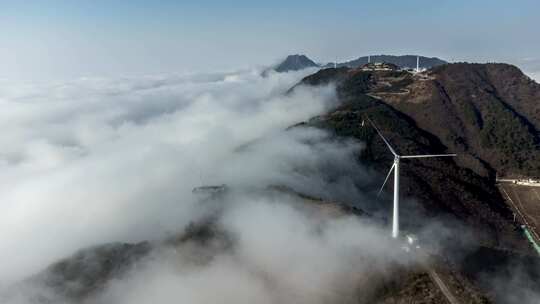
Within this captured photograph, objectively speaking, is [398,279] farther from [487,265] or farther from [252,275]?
[487,265]

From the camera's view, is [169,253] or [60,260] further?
[60,260]

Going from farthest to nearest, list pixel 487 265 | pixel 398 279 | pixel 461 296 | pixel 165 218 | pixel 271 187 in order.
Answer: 1. pixel 271 187
2. pixel 165 218
3. pixel 487 265
4. pixel 398 279
5. pixel 461 296

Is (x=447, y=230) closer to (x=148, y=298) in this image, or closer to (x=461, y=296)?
(x=461, y=296)

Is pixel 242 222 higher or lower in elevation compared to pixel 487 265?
higher

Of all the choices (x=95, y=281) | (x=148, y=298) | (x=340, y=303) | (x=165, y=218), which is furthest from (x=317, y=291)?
(x=165, y=218)

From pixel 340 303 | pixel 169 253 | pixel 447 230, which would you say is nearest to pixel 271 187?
pixel 169 253

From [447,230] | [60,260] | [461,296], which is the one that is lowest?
[447,230]

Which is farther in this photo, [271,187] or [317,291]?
[271,187]

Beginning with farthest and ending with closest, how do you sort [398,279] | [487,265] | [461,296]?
[487,265] < [398,279] < [461,296]

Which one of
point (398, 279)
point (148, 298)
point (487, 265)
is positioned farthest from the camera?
point (487, 265)
